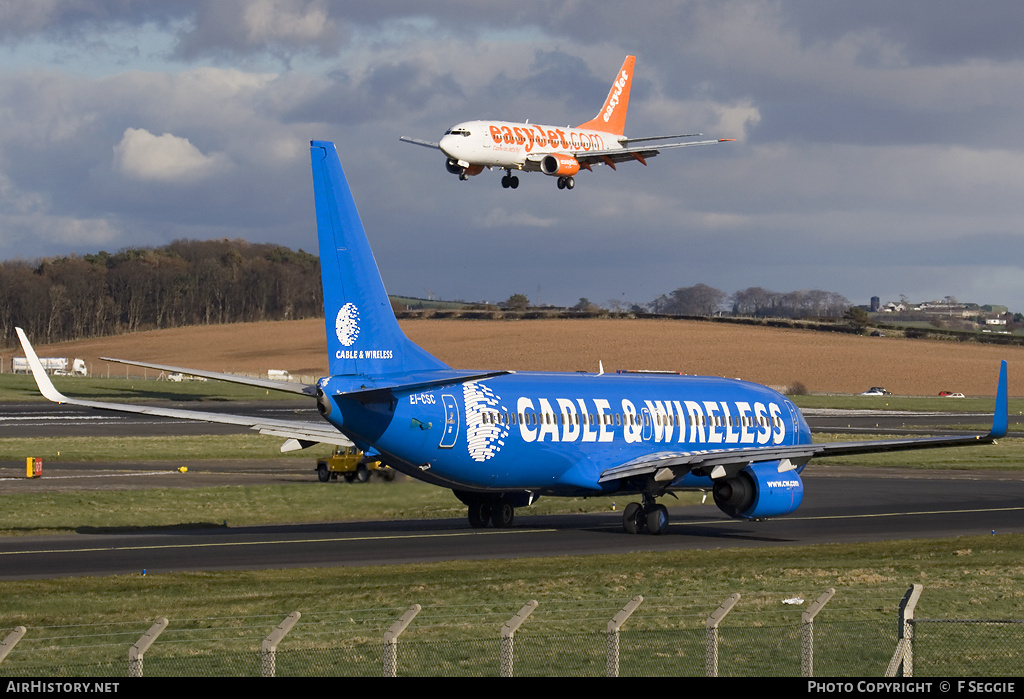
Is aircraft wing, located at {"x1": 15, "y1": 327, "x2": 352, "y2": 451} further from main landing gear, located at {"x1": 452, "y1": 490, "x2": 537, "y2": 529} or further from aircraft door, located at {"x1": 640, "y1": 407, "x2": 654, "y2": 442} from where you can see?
aircraft door, located at {"x1": 640, "y1": 407, "x2": 654, "y2": 442}

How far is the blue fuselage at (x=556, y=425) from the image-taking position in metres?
30.0

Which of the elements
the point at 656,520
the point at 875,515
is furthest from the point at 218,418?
the point at 875,515

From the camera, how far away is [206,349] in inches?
6186

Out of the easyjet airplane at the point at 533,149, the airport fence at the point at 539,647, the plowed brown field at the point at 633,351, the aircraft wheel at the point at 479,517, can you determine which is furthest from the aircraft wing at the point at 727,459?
the plowed brown field at the point at 633,351

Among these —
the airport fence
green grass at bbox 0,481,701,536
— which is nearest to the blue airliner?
green grass at bbox 0,481,701,536

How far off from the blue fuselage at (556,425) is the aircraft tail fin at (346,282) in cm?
105

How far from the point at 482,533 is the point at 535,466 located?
9.82 ft

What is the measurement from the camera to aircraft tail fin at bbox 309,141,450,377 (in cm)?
2952

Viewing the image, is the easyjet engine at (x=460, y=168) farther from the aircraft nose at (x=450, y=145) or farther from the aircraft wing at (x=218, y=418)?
the aircraft wing at (x=218, y=418)

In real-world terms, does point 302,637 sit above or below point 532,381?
below

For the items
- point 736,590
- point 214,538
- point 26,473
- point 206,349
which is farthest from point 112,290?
point 736,590

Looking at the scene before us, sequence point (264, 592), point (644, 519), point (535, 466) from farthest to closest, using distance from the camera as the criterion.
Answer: point (644, 519) → point (535, 466) → point (264, 592)

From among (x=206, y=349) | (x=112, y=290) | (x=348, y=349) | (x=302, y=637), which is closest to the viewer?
(x=302, y=637)

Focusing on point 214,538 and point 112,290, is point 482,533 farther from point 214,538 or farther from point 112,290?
point 112,290
